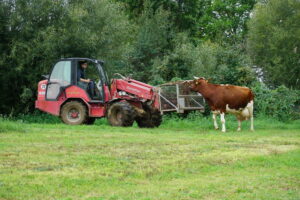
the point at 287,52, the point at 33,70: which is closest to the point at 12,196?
the point at 33,70

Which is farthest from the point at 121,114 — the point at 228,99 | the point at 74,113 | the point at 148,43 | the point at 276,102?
the point at 148,43

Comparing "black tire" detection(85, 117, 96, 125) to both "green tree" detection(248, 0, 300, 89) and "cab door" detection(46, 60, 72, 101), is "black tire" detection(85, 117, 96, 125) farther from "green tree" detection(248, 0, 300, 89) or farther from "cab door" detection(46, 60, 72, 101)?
"green tree" detection(248, 0, 300, 89)

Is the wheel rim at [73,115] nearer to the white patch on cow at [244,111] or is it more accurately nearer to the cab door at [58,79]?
the cab door at [58,79]

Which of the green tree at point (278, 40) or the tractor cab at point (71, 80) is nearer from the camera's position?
the tractor cab at point (71, 80)

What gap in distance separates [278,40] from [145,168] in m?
48.1

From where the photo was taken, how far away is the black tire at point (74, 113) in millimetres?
24569

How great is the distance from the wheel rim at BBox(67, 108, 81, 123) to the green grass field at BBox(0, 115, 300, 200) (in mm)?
6971

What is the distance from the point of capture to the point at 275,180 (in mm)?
10250

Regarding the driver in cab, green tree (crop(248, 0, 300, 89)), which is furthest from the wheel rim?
green tree (crop(248, 0, 300, 89))

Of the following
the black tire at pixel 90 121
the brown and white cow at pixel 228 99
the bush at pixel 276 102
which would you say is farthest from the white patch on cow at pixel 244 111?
the black tire at pixel 90 121

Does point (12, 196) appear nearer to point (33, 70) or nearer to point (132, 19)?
point (33, 70)

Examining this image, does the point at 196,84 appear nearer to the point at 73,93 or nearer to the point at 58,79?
the point at 73,93

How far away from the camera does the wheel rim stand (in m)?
24.9

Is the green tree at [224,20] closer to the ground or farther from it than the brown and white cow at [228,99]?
farther from it
